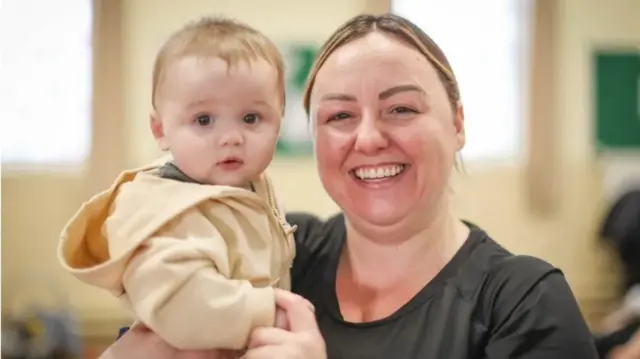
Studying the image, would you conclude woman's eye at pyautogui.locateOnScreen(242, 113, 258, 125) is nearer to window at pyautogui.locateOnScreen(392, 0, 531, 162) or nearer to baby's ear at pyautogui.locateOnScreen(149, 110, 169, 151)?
baby's ear at pyautogui.locateOnScreen(149, 110, 169, 151)

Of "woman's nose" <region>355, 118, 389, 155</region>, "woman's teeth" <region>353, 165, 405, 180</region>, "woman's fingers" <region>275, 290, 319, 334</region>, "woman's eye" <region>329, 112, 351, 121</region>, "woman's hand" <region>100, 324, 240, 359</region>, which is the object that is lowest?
"woman's hand" <region>100, 324, 240, 359</region>

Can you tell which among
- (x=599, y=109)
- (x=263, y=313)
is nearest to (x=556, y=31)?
(x=599, y=109)

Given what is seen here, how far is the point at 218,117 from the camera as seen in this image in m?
1.13

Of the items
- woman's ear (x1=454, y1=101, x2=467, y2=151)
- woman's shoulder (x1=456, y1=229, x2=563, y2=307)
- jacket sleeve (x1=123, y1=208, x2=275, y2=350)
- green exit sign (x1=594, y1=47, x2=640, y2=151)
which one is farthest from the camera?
green exit sign (x1=594, y1=47, x2=640, y2=151)

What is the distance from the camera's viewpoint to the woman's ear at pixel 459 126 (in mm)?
1347

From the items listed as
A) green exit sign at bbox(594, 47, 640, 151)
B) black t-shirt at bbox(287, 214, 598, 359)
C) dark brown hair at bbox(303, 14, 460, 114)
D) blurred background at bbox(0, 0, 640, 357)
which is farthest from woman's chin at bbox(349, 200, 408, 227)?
green exit sign at bbox(594, 47, 640, 151)

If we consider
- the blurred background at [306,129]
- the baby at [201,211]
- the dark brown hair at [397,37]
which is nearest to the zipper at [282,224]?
the baby at [201,211]

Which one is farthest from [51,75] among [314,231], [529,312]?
[529,312]

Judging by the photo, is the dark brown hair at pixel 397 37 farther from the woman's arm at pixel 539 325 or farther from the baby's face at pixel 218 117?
the woman's arm at pixel 539 325

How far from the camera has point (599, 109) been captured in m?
4.40

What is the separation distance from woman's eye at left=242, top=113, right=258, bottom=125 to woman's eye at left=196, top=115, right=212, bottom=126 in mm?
53

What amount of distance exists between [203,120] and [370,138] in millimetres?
268

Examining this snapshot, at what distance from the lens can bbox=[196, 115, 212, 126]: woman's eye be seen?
113cm

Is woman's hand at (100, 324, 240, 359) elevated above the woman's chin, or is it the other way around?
the woman's chin
